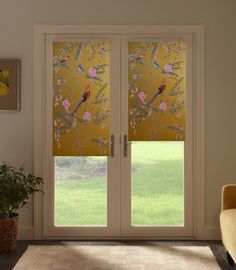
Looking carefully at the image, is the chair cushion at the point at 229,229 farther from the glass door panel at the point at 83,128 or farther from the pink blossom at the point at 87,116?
the pink blossom at the point at 87,116

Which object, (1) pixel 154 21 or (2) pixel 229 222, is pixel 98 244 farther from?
(1) pixel 154 21

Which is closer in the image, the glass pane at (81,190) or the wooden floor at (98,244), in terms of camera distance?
the wooden floor at (98,244)

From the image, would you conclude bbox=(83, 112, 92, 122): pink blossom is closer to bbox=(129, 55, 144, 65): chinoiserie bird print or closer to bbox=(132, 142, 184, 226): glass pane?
bbox=(132, 142, 184, 226): glass pane

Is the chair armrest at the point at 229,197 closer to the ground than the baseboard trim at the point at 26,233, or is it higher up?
higher up

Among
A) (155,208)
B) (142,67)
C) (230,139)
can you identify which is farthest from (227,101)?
(155,208)

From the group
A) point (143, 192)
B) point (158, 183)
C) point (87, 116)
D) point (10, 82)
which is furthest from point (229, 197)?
point (10, 82)

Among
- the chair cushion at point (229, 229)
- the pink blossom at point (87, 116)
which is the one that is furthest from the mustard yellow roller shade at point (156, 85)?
the chair cushion at point (229, 229)

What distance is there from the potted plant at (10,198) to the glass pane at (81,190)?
449mm

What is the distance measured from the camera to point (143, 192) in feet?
17.7

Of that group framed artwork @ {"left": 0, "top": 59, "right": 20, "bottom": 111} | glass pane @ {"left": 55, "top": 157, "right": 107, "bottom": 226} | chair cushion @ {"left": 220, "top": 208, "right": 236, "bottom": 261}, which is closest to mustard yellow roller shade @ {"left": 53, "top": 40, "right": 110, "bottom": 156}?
glass pane @ {"left": 55, "top": 157, "right": 107, "bottom": 226}

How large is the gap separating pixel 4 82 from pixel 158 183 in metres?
1.83

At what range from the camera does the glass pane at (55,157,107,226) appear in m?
5.39

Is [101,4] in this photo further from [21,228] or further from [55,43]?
[21,228]

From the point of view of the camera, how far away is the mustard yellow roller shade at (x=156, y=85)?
5352mm
